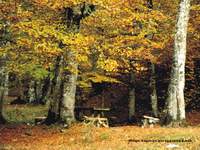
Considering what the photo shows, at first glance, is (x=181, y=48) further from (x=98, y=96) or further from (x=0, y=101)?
(x=98, y=96)

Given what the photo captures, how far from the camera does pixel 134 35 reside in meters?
27.8

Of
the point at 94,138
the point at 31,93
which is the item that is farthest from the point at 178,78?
the point at 31,93

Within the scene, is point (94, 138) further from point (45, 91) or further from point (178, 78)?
point (45, 91)

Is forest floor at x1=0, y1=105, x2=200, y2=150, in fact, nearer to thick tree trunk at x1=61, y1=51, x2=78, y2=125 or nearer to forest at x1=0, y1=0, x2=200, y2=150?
forest at x1=0, y1=0, x2=200, y2=150

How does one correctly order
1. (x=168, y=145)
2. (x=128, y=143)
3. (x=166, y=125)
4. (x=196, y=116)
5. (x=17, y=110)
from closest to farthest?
(x=168, y=145) < (x=128, y=143) < (x=166, y=125) < (x=196, y=116) < (x=17, y=110)

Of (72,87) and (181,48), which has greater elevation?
(181,48)

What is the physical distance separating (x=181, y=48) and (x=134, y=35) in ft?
18.2

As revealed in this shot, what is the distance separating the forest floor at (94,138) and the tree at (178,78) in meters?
2.19

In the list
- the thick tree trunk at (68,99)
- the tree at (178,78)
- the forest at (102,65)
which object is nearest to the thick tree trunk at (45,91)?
the forest at (102,65)

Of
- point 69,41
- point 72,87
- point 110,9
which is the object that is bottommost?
point 72,87

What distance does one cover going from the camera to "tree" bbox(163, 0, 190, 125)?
22.3 meters

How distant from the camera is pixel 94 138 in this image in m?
18.8

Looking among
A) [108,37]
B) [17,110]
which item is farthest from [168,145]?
[17,110]

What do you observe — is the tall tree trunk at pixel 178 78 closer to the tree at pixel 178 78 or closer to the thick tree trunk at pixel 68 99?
the tree at pixel 178 78
